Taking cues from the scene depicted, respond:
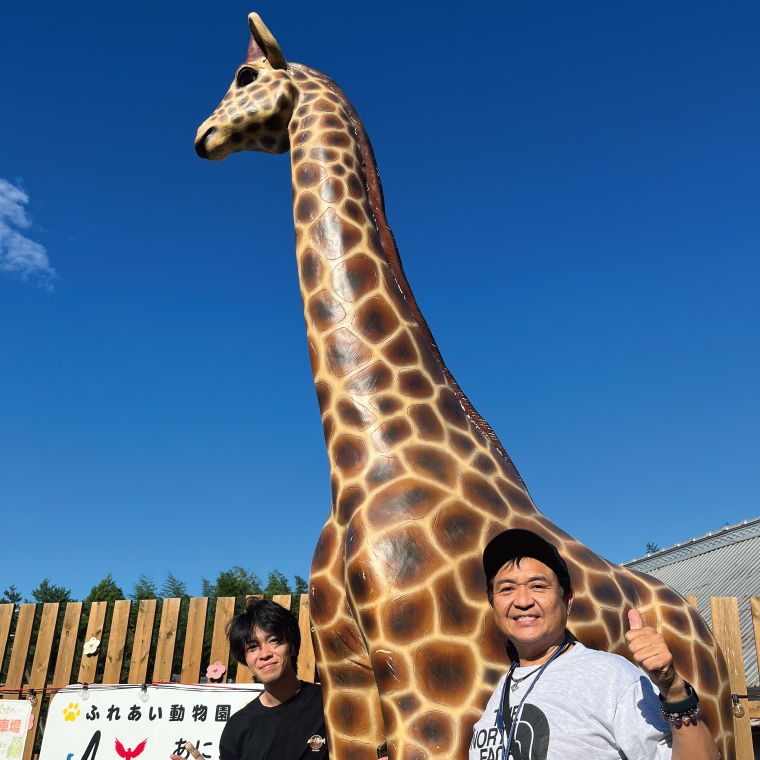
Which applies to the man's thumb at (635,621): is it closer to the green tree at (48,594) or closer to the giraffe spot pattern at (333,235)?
the giraffe spot pattern at (333,235)

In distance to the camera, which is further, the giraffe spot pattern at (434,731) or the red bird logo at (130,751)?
the red bird logo at (130,751)

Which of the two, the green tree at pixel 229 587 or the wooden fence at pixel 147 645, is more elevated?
the green tree at pixel 229 587

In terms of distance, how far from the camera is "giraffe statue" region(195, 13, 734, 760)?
93.3 inches

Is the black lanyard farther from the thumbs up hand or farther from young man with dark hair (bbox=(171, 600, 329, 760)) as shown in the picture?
young man with dark hair (bbox=(171, 600, 329, 760))

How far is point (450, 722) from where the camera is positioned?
7.43 feet

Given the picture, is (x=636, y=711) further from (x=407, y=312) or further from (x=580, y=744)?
(x=407, y=312)

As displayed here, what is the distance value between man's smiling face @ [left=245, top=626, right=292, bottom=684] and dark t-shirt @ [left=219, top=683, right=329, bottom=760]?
0.18m

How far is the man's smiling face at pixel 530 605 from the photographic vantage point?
1.80 metres

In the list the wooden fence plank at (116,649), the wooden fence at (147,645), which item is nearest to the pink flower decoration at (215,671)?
the wooden fence at (147,645)

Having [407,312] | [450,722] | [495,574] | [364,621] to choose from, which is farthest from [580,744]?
[407,312]

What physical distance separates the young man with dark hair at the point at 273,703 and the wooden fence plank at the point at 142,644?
2.34 meters

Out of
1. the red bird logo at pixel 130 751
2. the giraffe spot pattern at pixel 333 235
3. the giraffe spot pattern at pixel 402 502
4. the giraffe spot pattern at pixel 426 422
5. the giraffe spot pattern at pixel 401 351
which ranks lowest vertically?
the red bird logo at pixel 130 751

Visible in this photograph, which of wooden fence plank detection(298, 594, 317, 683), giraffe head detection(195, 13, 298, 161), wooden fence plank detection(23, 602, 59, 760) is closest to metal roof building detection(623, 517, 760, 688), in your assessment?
wooden fence plank detection(298, 594, 317, 683)

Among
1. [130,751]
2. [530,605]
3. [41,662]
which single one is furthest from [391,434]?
[41,662]
